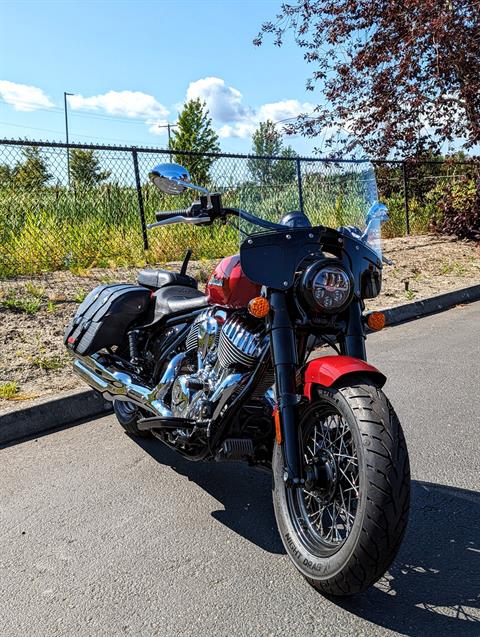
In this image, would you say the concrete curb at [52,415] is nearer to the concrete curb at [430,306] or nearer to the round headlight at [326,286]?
the round headlight at [326,286]

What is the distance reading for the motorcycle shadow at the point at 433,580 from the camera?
2.26 meters

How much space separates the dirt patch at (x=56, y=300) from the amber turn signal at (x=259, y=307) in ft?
8.05

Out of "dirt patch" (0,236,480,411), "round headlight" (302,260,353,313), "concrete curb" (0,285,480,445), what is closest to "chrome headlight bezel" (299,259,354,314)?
"round headlight" (302,260,353,313)

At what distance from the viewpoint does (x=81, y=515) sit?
315 centimetres

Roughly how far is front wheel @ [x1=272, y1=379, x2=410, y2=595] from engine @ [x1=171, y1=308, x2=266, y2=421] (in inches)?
13.8

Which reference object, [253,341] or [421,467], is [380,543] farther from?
[421,467]

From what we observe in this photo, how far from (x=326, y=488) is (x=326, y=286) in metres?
0.77

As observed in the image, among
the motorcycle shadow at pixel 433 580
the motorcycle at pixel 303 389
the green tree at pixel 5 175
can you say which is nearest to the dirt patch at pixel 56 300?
the green tree at pixel 5 175

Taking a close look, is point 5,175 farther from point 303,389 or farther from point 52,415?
point 303,389

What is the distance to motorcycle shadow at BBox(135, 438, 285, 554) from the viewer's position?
292 centimetres

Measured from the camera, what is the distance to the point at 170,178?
282cm

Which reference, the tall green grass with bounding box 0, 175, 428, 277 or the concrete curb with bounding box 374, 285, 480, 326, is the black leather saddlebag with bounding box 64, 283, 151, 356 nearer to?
the tall green grass with bounding box 0, 175, 428, 277

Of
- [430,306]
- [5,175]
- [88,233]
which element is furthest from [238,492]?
[5,175]

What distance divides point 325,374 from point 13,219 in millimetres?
6868
